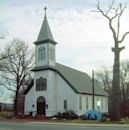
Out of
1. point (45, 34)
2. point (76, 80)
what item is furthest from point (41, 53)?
point (76, 80)

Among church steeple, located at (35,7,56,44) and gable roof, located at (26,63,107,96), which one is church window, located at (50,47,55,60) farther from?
gable roof, located at (26,63,107,96)

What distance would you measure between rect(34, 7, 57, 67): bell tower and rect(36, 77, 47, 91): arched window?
2572 millimetres

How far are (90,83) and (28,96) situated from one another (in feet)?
47.5

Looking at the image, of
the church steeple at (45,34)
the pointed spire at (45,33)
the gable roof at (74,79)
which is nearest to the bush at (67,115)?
the gable roof at (74,79)

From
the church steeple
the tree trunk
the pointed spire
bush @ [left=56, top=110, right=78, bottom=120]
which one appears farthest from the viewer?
the pointed spire

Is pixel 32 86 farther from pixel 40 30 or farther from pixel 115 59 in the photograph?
pixel 115 59

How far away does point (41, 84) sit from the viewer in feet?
200

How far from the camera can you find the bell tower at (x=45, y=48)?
60375 mm

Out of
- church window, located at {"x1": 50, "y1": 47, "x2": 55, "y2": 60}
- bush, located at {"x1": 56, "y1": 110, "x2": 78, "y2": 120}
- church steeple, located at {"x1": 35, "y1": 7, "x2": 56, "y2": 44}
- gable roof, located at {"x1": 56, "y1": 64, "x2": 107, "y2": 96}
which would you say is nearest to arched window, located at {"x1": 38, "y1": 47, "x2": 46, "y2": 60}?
church window, located at {"x1": 50, "y1": 47, "x2": 55, "y2": 60}

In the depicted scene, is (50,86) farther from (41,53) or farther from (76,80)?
(76,80)

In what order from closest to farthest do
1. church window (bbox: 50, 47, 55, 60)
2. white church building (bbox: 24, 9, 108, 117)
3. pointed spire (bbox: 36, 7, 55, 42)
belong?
white church building (bbox: 24, 9, 108, 117), pointed spire (bbox: 36, 7, 55, 42), church window (bbox: 50, 47, 55, 60)

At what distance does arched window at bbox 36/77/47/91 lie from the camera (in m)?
60.4

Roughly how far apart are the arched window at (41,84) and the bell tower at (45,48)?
257cm

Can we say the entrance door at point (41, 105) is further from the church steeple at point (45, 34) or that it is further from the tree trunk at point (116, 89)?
the tree trunk at point (116, 89)
